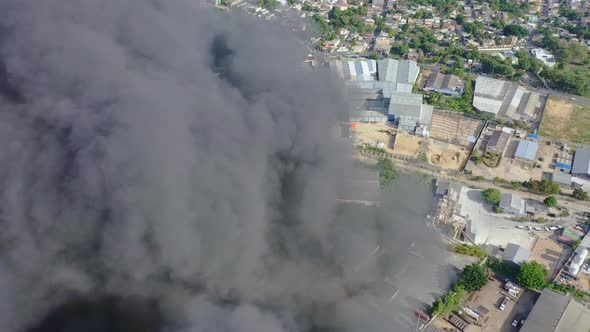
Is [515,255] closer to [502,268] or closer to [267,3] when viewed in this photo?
[502,268]

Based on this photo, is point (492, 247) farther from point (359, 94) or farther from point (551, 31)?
point (551, 31)

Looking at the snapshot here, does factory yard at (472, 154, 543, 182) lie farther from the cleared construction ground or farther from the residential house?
the cleared construction ground

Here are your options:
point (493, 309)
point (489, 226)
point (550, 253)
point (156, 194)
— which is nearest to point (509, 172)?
point (489, 226)

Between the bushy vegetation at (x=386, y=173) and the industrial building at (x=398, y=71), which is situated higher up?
the industrial building at (x=398, y=71)

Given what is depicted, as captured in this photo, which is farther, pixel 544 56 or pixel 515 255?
pixel 544 56

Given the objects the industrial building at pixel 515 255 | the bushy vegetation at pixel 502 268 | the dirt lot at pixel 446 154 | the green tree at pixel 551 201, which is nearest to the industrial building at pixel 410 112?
the dirt lot at pixel 446 154

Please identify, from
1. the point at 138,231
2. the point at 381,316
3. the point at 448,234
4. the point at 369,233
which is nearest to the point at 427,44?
the point at 448,234

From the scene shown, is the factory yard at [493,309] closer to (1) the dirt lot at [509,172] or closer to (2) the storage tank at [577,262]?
(2) the storage tank at [577,262]
